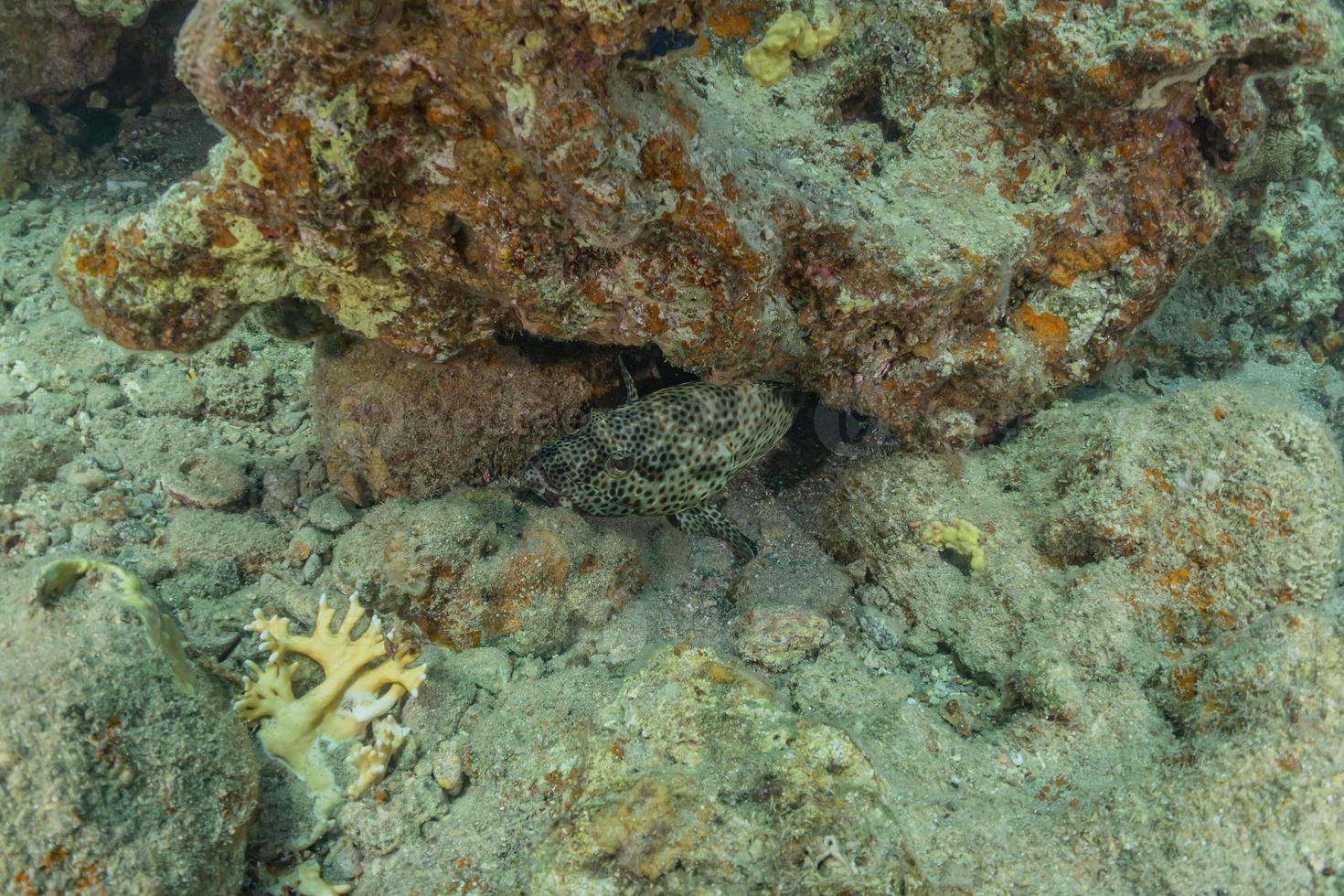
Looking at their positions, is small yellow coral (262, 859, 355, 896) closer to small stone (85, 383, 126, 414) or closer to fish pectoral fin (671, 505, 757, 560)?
fish pectoral fin (671, 505, 757, 560)

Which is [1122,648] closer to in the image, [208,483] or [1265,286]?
[1265,286]

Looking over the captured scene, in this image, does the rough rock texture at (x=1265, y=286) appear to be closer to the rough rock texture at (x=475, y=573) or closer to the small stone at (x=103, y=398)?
the rough rock texture at (x=475, y=573)

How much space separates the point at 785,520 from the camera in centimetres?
493

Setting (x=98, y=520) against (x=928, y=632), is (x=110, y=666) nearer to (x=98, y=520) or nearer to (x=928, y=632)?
(x=98, y=520)

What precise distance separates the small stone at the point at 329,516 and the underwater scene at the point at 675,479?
3 cm

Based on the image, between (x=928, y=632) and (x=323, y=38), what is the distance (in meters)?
3.99

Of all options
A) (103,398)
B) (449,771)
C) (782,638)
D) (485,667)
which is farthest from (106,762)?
(103,398)

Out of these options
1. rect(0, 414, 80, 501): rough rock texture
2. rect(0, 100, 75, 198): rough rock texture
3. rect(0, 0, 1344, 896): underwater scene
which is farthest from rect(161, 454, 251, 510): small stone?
rect(0, 100, 75, 198): rough rock texture

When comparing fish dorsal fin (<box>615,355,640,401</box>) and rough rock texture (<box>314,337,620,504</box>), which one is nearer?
rough rock texture (<box>314,337,620,504</box>)

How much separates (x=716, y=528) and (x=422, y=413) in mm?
1907

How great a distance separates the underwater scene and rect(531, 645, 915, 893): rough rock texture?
0.02 meters

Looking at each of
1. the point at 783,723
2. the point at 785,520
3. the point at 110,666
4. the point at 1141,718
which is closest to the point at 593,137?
the point at 783,723

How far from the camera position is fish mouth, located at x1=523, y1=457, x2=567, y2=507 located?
161 inches

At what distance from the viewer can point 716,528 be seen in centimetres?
462
